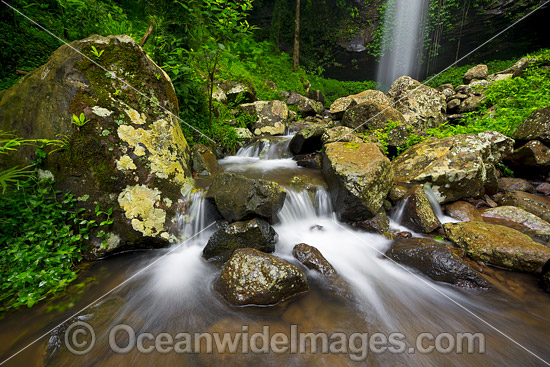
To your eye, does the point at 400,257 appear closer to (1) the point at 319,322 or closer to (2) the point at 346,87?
(1) the point at 319,322

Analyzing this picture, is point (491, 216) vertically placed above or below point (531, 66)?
below

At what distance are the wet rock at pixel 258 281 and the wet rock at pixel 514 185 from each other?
5.41 m

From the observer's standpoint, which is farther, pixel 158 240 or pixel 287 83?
pixel 287 83

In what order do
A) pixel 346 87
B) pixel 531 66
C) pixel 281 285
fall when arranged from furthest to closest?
pixel 346 87
pixel 531 66
pixel 281 285

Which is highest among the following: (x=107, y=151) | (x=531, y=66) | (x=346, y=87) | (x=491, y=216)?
(x=346, y=87)

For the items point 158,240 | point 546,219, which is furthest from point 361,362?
point 546,219

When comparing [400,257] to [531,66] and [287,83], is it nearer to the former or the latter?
[531,66]

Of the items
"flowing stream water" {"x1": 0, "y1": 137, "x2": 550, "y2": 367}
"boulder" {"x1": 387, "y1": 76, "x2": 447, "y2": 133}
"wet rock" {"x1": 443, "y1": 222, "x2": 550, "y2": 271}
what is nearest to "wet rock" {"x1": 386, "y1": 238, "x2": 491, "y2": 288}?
"flowing stream water" {"x1": 0, "y1": 137, "x2": 550, "y2": 367}

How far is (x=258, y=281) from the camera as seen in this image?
96.1 inches

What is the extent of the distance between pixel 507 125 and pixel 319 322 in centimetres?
712

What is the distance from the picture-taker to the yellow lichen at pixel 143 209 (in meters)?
3.10

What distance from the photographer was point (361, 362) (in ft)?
6.40

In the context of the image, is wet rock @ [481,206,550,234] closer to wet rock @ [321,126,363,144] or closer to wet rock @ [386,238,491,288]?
wet rock @ [386,238,491,288]

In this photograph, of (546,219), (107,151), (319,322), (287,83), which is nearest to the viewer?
(319,322)
